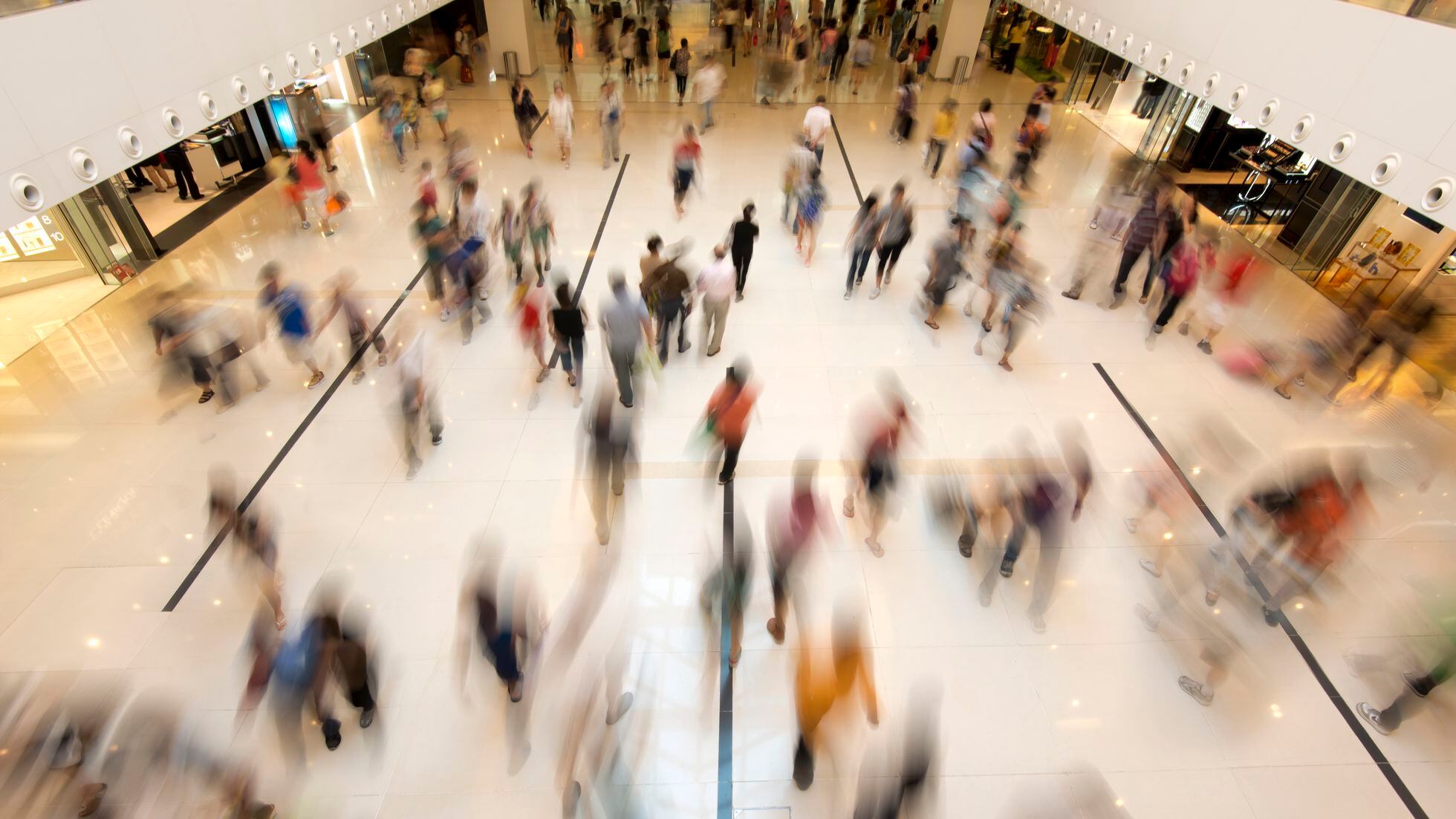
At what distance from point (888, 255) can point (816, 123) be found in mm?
3483

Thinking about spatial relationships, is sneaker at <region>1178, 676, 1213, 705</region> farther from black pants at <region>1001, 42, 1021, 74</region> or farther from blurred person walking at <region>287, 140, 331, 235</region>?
black pants at <region>1001, 42, 1021, 74</region>

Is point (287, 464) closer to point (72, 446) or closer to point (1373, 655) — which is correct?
point (72, 446)

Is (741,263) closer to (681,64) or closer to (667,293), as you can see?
(667,293)

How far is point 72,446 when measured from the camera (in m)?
6.10

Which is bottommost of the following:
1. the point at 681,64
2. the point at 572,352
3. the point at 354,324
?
the point at 354,324

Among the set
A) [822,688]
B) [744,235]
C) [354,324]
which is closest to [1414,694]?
[822,688]

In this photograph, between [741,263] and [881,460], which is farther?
[741,263]

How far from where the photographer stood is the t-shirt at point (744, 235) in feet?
24.8

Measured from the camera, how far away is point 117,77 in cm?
518

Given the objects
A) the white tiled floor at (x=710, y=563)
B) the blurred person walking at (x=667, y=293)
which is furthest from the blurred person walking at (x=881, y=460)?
the blurred person walking at (x=667, y=293)

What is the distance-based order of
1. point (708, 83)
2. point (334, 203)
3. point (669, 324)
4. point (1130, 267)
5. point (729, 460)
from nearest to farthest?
point (729, 460), point (669, 324), point (1130, 267), point (334, 203), point (708, 83)

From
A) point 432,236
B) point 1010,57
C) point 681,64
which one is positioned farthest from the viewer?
point 1010,57

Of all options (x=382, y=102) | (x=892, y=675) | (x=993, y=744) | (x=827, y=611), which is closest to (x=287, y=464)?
(x=827, y=611)

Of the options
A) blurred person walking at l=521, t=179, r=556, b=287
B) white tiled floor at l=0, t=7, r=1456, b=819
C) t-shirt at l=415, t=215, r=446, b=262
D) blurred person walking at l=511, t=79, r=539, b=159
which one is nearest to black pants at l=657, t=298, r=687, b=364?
white tiled floor at l=0, t=7, r=1456, b=819
